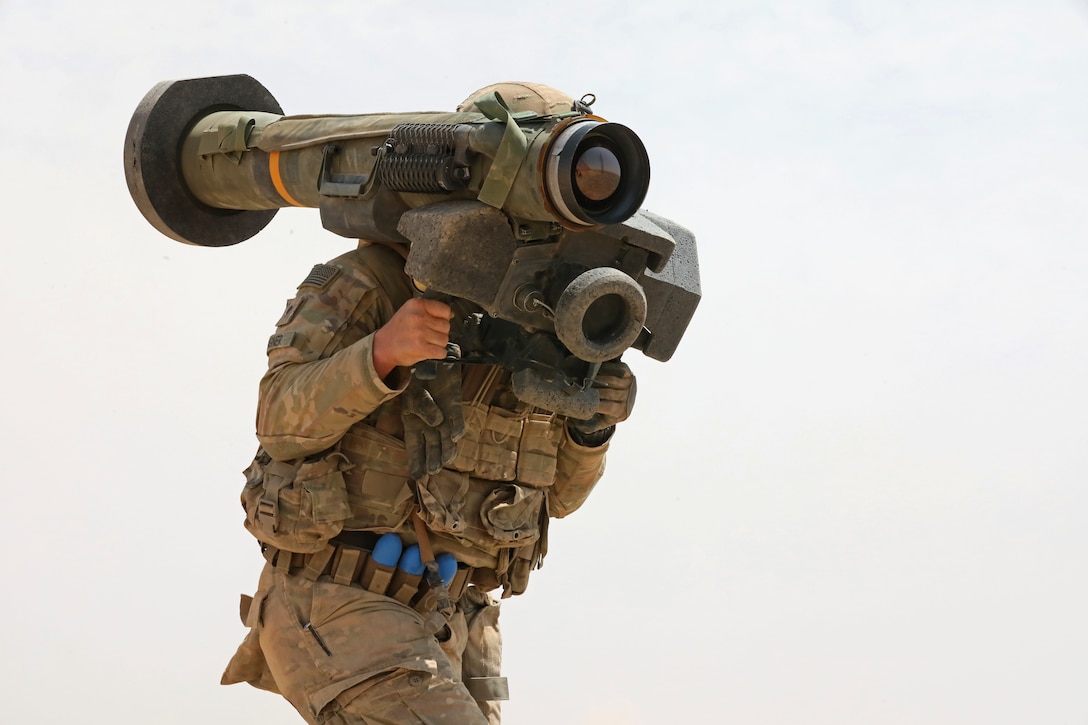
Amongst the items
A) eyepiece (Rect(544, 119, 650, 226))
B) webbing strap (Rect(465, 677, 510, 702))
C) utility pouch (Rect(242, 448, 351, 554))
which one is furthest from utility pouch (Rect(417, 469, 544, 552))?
eyepiece (Rect(544, 119, 650, 226))

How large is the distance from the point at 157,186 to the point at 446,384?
1.37 m

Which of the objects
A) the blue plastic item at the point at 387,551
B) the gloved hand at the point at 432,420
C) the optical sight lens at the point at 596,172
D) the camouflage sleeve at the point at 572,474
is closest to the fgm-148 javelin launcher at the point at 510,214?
the optical sight lens at the point at 596,172

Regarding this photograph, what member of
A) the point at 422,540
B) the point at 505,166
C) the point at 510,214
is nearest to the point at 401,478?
the point at 422,540

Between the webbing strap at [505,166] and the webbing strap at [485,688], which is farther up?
the webbing strap at [505,166]

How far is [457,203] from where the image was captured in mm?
4805

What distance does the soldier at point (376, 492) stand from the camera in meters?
5.16

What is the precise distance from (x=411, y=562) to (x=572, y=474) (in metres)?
0.70

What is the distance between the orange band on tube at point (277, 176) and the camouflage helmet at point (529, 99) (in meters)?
0.66

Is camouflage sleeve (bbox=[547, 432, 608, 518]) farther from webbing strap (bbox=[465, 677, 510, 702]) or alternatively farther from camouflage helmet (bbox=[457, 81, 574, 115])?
camouflage helmet (bbox=[457, 81, 574, 115])

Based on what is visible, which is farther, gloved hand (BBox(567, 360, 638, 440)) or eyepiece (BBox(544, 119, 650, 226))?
gloved hand (BBox(567, 360, 638, 440))

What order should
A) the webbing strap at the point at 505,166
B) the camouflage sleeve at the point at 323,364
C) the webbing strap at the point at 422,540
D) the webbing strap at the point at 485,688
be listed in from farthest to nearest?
the webbing strap at the point at 485,688, the webbing strap at the point at 422,540, the camouflage sleeve at the point at 323,364, the webbing strap at the point at 505,166

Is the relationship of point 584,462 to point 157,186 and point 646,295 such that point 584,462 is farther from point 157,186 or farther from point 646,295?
point 157,186

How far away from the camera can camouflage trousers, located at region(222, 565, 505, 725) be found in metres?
5.20

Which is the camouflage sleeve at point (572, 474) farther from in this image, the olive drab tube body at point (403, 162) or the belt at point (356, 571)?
the olive drab tube body at point (403, 162)
